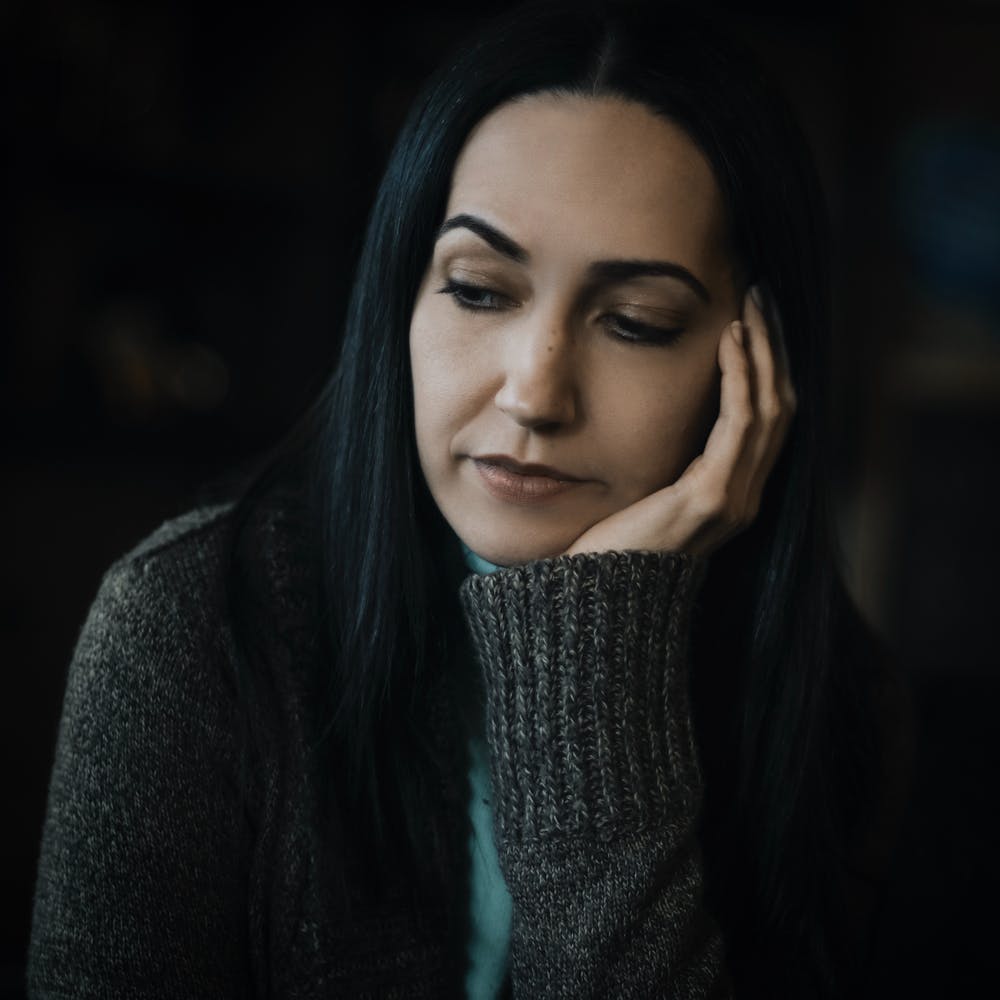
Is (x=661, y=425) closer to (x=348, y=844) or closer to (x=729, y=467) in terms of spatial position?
(x=729, y=467)

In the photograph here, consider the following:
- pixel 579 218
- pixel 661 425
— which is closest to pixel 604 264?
pixel 579 218

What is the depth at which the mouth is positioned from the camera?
0.93m

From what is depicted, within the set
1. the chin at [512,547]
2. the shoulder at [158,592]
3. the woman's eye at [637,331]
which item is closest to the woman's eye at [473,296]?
the woman's eye at [637,331]

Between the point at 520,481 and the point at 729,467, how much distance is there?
223 mm

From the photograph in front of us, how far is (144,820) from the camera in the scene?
0.89 meters

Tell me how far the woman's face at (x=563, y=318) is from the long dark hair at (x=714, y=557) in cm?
3

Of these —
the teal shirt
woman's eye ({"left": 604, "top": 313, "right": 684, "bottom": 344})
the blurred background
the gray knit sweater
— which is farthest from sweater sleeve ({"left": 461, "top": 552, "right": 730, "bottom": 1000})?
the blurred background

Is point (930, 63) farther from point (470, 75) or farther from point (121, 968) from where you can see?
point (121, 968)

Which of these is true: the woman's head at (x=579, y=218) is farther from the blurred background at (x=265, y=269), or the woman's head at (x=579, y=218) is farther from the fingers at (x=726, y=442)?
the blurred background at (x=265, y=269)

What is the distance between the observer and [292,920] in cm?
94

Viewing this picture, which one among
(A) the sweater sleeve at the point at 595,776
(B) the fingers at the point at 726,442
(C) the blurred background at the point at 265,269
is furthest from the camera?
(C) the blurred background at the point at 265,269

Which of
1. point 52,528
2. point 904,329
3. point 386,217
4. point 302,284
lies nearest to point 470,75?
point 386,217

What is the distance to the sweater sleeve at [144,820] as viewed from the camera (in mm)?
874

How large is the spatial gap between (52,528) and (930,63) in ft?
8.85
